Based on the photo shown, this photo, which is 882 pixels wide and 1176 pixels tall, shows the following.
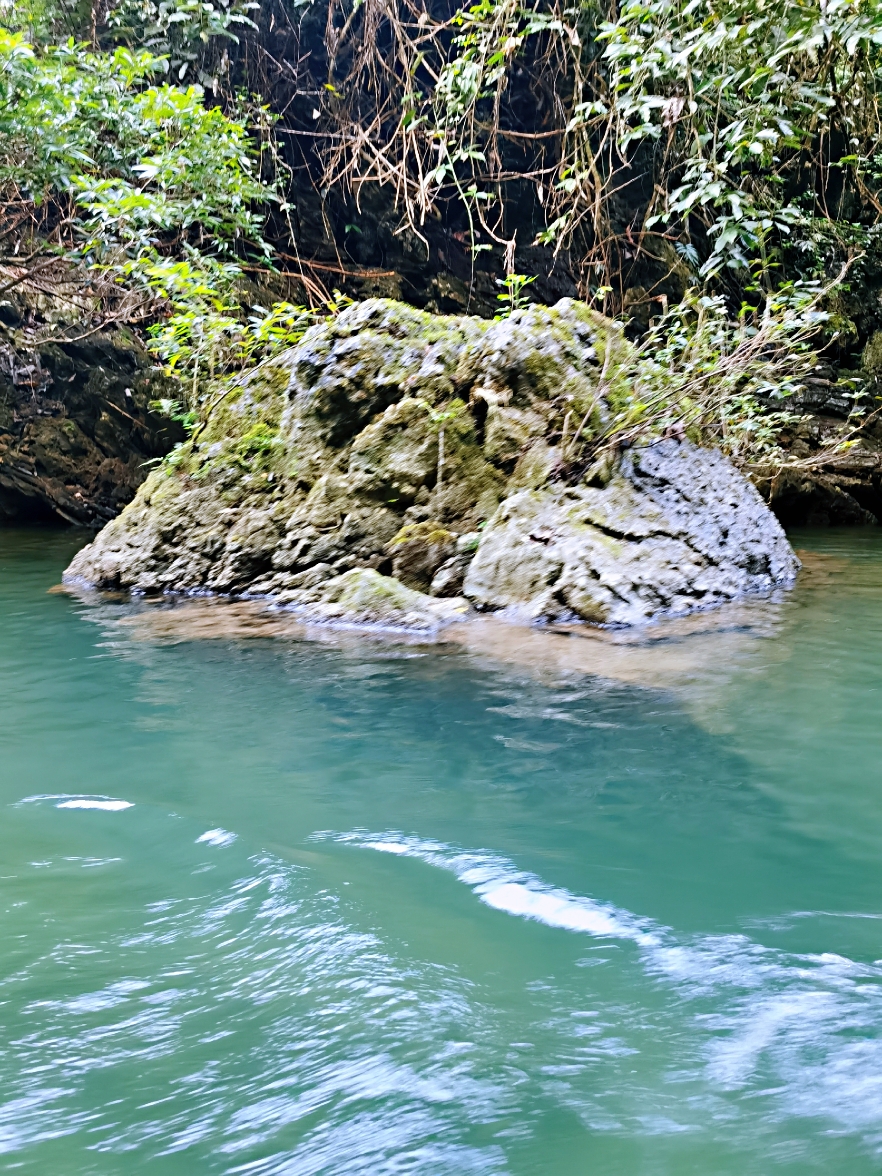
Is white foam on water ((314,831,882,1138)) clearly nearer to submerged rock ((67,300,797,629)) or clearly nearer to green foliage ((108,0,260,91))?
submerged rock ((67,300,797,629))

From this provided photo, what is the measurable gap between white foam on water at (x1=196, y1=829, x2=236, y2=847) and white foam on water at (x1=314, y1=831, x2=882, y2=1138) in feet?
2.20

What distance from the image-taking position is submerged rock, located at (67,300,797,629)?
5469 mm

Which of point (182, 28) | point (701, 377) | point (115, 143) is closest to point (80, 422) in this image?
point (115, 143)

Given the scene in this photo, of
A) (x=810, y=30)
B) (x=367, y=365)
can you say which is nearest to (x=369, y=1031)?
(x=810, y=30)

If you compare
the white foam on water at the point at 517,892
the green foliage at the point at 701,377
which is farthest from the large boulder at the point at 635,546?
the white foam on water at the point at 517,892

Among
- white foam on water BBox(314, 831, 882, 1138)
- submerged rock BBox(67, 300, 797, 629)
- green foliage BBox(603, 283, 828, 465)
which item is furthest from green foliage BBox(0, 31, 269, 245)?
white foam on water BBox(314, 831, 882, 1138)

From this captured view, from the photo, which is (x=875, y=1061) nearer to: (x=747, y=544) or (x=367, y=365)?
(x=747, y=544)

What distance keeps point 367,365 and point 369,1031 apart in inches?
216

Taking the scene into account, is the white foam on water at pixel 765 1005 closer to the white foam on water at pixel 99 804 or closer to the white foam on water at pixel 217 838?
the white foam on water at pixel 217 838

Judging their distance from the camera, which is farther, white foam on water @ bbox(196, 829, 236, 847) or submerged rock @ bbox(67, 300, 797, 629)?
submerged rock @ bbox(67, 300, 797, 629)

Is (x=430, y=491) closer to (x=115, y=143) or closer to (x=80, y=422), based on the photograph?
(x=115, y=143)

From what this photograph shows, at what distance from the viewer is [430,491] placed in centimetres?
613

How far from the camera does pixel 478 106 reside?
34.0ft

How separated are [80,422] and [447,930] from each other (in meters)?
10.8
